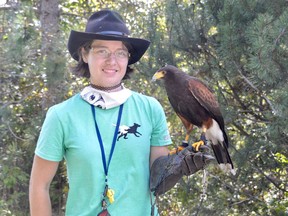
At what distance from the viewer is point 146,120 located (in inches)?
97.2

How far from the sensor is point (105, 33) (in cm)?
239

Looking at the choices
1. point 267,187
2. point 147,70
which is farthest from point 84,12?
point 267,187

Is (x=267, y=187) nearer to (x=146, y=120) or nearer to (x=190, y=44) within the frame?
(x=190, y=44)

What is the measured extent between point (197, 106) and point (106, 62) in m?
0.83

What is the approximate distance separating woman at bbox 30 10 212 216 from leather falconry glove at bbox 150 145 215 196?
0.02m

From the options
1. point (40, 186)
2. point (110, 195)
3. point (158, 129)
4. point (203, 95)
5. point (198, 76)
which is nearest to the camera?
point (110, 195)

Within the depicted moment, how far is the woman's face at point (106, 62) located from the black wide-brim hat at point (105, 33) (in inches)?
1.8

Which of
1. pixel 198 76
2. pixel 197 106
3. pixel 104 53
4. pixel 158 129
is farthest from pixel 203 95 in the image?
pixel 198 76

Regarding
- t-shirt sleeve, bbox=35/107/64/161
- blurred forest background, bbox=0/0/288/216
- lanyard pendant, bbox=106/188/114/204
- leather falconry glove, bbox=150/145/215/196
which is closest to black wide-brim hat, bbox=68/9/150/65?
t-shirt sleeve, bbox=35/107/64/161

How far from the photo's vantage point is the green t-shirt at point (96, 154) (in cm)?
228

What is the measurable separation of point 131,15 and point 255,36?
288 cm

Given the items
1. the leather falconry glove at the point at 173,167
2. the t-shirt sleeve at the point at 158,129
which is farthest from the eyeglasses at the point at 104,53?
the leather falconry glove at the point at 173,167

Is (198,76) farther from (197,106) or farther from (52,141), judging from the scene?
(52,141)

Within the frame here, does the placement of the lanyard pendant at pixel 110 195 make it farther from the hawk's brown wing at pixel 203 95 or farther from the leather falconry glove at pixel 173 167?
the hawk's brown wing at pixel 203 95
